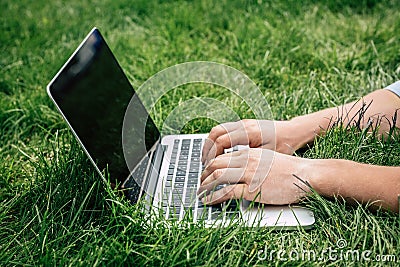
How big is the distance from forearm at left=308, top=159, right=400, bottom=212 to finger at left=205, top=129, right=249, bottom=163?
295 mm

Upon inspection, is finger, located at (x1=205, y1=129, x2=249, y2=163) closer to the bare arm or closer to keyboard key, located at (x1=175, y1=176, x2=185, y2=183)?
the bare arm

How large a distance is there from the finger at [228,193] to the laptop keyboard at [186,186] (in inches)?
0.9

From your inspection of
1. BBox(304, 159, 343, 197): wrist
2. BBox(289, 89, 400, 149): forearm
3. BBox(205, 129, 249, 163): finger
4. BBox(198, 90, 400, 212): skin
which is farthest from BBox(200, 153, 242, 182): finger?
BBox(289, 89, 400, 149): forearm

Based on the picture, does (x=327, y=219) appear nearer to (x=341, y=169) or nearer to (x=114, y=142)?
(x=341, y=169)

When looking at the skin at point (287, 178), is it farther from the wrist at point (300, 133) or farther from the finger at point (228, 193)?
the wrist at point (300, 133)

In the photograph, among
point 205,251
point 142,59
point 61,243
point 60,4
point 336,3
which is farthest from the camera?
point 60,4

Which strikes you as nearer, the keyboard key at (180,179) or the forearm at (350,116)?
the keyboard key at (180,179)

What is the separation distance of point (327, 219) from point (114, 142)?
72 cm

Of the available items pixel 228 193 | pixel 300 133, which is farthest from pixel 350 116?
pixel 228 193

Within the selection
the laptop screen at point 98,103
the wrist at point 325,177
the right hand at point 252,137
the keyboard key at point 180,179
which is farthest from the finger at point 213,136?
the wrist at point 325,177

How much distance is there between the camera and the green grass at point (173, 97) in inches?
58.8

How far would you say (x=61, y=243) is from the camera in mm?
1583

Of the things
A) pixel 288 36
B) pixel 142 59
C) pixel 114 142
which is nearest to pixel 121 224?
pixel 114 142

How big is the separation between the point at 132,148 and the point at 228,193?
421 millimetres
